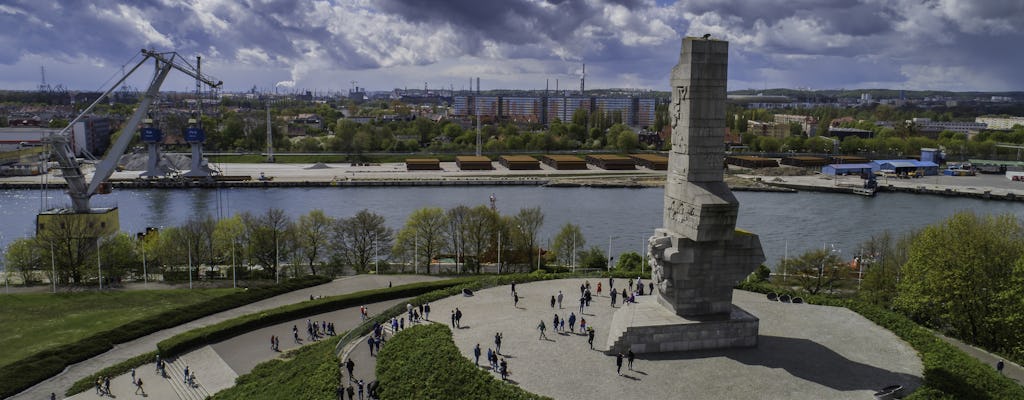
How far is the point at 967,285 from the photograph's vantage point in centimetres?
2586

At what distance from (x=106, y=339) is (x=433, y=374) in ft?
52.2

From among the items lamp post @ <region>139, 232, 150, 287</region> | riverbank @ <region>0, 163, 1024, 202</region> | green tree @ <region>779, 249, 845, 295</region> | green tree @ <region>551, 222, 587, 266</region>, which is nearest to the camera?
green tree @ <region>779, 249, 845, 295</region>

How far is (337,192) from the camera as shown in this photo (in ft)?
282

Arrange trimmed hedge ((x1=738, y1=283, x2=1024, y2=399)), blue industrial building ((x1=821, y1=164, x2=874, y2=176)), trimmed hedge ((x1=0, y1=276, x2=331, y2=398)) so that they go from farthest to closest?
blue industrial building ((x1=821, y1=164, x2=874, y2=176)) → trimmed hedge ((x1=0, y1=276, x2=331, y2=398)) → trimmed hedge ((x1=738, y1=283, x2=1024, y2=399))

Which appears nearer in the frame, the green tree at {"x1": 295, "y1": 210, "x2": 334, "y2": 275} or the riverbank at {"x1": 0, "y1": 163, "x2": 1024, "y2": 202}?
the green tree at {"x1": 295, "y1": 210, "x2": 334, "y2": 275}

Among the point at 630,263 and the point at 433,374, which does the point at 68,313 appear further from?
the point at 630,263

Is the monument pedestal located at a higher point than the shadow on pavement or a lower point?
higher

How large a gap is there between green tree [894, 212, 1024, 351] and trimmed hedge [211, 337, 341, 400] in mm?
21971

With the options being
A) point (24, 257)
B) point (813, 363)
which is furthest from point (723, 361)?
point (24, 257)

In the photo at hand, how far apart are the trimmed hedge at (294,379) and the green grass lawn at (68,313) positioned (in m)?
10.1

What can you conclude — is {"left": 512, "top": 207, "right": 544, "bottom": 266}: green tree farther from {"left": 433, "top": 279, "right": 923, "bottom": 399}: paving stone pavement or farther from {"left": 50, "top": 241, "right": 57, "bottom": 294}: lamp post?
{"left": 50, "top": 241, "right": 57, "bottom": 294}: lamp post

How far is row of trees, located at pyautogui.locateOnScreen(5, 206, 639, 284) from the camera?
39469mm

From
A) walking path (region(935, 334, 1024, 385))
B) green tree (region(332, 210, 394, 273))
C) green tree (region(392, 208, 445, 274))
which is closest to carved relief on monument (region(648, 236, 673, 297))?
walking path (region(935, 334, 1024, 385))

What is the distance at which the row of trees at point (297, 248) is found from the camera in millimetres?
39469
